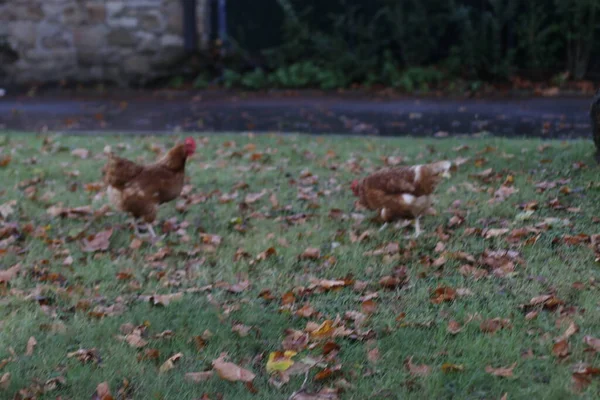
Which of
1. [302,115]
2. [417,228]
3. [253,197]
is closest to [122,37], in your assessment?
[302,115]

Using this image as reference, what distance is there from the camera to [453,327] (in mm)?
4141

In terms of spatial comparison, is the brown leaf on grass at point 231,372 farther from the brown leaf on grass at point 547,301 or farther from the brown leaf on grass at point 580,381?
the brown leaf on grass at point 547,301

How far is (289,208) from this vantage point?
6.57 m

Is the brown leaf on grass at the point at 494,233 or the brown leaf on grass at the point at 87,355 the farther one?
the brown leaf on grass at the point at 494,233

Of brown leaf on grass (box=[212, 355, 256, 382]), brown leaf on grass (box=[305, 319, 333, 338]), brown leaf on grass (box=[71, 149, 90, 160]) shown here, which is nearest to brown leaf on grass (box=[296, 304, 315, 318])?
brown leaf on grass (box=[305, 319, 333, 338])

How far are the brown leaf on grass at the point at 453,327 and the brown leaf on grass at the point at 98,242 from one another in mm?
2757

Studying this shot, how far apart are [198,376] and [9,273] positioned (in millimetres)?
2043

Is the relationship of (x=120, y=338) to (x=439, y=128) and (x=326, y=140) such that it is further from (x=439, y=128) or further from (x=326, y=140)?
(x=439, y=128)

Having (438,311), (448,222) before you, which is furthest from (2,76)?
(438,311)

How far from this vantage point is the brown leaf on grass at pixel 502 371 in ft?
11.9

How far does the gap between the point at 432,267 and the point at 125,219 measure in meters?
2.70

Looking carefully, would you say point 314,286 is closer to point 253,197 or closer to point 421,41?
point 253,197

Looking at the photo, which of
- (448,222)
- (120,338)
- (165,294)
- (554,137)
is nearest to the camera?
(120,338)

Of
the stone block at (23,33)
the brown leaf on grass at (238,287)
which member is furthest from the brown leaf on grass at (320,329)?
the stone block at (23,33)
